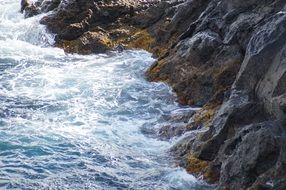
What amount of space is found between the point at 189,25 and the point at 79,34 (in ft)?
13.6

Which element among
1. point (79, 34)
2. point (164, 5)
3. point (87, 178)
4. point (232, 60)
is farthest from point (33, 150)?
point (164, 5)

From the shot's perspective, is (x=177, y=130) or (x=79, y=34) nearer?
(x=177, y=130)

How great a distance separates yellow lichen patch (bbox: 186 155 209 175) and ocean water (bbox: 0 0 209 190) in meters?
0.15

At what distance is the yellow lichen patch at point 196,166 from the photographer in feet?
29.9

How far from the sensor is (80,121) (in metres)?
11.7

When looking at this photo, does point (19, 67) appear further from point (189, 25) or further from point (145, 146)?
point (145, 146)

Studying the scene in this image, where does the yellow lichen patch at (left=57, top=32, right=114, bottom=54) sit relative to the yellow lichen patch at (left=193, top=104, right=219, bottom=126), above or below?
below

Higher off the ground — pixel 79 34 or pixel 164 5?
pixel 164 5

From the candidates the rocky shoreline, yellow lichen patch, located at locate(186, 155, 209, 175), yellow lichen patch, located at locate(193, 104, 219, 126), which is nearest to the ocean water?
yellow lichen patch, located at locate(186, 155, 209, 175)

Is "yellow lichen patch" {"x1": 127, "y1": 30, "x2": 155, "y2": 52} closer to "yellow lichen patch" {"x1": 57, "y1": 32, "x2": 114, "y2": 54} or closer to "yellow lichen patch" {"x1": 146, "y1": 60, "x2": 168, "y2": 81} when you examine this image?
"yellow lichen patch" {"x1": 57, "y1": 32, "x2": 114, "y2": 54}

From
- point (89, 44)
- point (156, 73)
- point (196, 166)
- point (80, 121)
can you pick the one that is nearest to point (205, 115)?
point (196, 166)

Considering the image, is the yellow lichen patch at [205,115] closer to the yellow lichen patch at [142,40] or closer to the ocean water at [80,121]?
the ocean water at [80,121]

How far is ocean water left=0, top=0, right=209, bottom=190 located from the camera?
9.16 meters

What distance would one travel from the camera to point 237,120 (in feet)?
30.2
